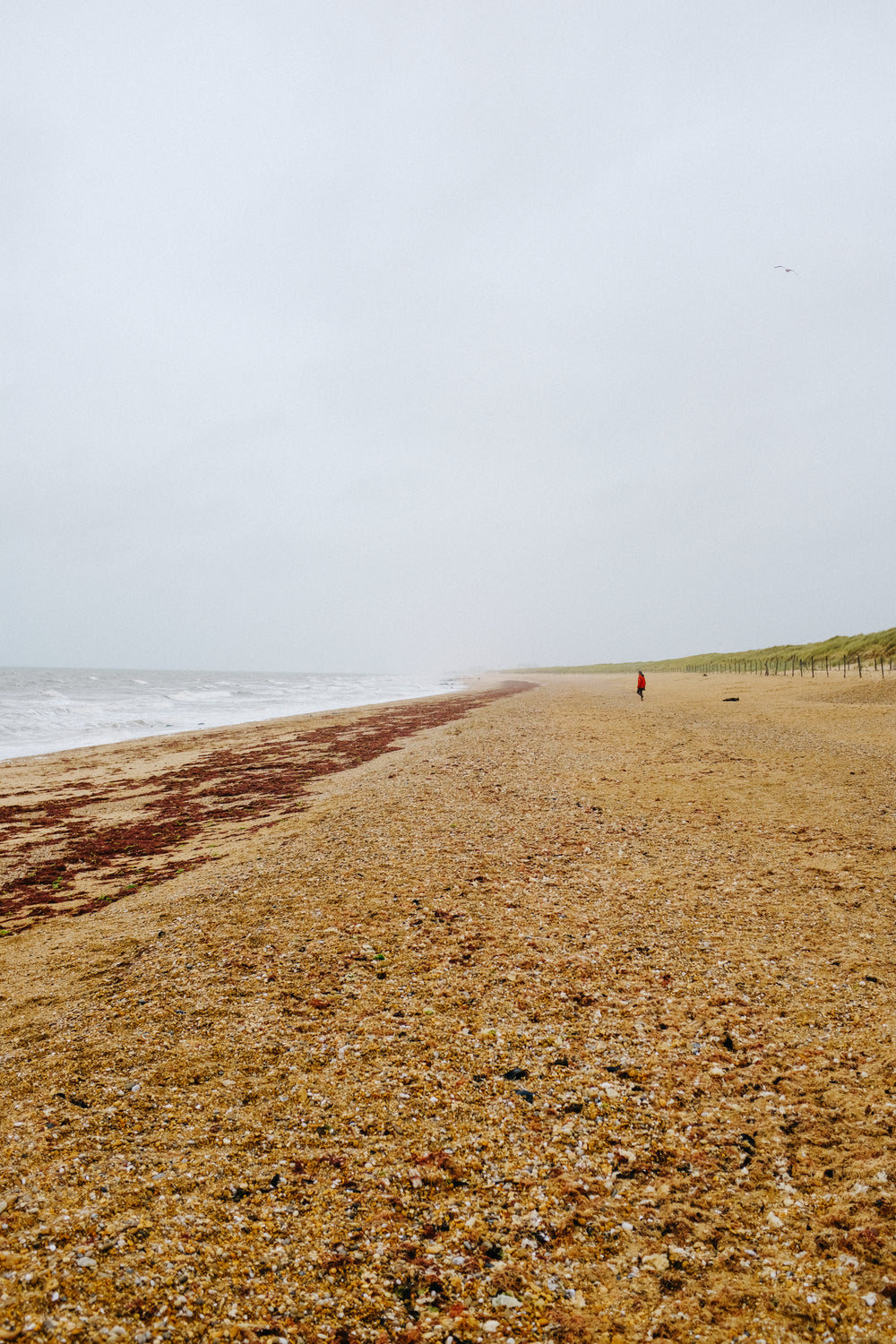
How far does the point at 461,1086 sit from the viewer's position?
17.0 feet

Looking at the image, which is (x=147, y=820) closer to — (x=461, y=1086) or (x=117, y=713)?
(x=461, y=1086)

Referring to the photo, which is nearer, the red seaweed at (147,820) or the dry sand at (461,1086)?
the dry sand at (461,1086)

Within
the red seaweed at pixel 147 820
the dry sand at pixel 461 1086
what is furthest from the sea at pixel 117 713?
the dry sand at pixel 461 1086

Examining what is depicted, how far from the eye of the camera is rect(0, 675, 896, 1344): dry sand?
3.45 m

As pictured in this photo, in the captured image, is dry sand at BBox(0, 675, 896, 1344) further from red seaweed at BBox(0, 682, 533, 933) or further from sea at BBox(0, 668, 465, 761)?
sea at BBox(0, 668, 465, 761)

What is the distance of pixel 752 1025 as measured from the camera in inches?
229

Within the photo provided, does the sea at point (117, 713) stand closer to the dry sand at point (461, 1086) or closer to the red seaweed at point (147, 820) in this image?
the red seaweed at point (147, 820)

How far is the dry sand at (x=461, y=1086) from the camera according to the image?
11.3ft

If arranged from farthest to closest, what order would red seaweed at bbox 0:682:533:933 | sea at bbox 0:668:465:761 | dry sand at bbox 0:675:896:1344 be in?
sea at bbox 0:668:465:761
red seaweed at bbox 0:682:533:933
dry sand at bbox 0:675:896:1344

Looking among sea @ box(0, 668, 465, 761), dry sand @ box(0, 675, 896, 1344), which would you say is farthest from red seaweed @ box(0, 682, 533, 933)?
sea @ box(0, 668, 465, 761)

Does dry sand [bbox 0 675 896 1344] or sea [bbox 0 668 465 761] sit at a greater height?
sea [bbox 0 668 465 761]

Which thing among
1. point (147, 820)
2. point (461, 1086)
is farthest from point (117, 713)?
point (461, 1086)

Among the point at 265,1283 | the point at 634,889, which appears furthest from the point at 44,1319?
the point at 634,889

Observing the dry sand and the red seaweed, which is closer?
the dry sand
